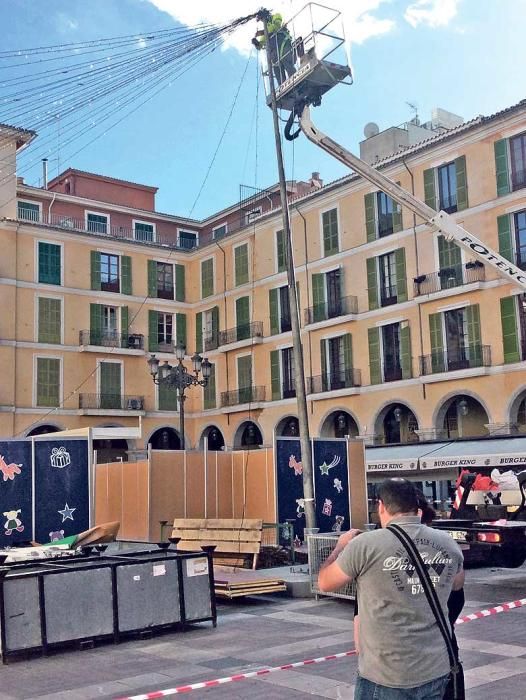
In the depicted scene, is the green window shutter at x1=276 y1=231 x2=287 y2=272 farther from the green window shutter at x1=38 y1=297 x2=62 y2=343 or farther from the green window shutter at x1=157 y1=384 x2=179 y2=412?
the green window shutter at x1=38 y1=297 x2=62 y2=343

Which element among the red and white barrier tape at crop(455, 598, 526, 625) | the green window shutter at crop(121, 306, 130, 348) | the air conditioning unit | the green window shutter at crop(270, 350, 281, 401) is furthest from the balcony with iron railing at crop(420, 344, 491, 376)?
the red and white barrier tape at crop(455, 598, 526, 625)

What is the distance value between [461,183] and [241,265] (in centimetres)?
1325

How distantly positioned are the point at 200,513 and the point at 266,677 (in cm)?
1224

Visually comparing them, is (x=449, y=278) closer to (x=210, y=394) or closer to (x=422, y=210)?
(x=210, y=394)

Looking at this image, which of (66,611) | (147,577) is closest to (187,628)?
(147,577)

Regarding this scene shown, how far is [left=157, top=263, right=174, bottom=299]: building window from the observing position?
4338 centimetres

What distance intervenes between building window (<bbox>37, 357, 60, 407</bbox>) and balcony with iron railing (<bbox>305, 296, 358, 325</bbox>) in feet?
38.6

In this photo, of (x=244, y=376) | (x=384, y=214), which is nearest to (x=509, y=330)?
(x=384, y=214)

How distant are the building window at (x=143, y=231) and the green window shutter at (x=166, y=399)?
27.8 feet

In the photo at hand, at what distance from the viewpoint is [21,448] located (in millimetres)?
16797

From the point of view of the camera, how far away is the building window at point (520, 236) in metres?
29.7

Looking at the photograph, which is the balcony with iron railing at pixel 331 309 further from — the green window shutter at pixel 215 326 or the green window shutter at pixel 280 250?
the green window shutter at pixel 215 326

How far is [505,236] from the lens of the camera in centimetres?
3014

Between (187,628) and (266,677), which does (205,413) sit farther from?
(266,677)
